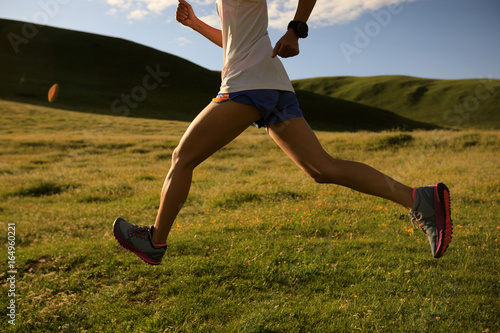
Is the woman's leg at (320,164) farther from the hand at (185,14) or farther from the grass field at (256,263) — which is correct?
the hand at (185,14)

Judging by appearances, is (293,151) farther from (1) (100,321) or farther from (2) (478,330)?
(1) (100,321)

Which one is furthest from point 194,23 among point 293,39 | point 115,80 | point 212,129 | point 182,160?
point 115,80

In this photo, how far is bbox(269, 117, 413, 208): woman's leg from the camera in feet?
10.7

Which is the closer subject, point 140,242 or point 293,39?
point 293,39

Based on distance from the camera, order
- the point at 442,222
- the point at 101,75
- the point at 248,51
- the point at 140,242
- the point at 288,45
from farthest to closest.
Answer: the point at 101,75
the point at 442,222
the point at 140,242
the point at 248,51
the point at 288,45

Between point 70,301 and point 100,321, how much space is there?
1.87 ft

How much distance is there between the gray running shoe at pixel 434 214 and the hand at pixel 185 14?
2946mm

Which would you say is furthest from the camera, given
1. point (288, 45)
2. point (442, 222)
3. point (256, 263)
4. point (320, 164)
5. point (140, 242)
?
point (256, 263)

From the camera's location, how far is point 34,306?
3748 millimetres

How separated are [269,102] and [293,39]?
53cm

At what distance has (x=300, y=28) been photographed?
294 centimetres

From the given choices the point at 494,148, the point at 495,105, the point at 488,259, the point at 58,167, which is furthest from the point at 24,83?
the point at 495,105

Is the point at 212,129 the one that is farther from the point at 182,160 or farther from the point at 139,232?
the point at 139,232

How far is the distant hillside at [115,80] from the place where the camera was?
162ft
